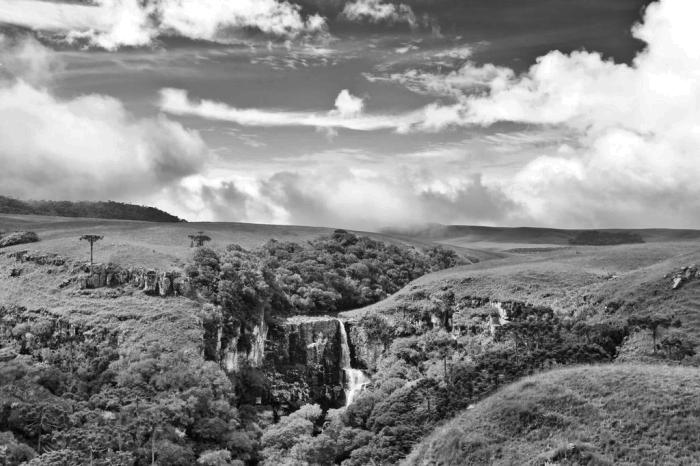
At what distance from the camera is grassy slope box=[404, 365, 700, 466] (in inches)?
1972

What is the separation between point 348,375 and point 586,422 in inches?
3226

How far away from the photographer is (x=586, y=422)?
54.6m

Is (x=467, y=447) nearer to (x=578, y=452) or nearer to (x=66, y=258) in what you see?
(x=578, y=452)

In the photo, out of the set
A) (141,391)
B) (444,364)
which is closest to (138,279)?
(141,391)

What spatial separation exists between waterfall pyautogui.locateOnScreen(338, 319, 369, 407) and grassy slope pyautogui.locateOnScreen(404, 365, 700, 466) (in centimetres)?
6484

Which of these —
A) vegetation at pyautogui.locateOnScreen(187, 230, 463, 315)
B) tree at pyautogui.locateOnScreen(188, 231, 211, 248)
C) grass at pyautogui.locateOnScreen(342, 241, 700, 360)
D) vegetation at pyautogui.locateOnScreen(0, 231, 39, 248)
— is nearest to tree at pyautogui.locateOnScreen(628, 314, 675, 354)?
grass at pyautogui.locateOnScreen(342, 241, 700, 360)

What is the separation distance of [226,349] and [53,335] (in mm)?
30027

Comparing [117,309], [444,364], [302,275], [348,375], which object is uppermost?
[302,275]

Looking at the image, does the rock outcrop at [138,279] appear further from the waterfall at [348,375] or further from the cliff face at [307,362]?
the waterfall at [348,375]

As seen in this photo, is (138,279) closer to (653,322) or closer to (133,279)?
(133,279)

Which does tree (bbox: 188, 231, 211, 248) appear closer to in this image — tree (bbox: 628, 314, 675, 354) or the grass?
the grass

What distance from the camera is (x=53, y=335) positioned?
113938 millimetres

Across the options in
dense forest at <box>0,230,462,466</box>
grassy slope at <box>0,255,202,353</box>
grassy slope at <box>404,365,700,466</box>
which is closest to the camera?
grassy slope at <box>404,365,700,466</box>

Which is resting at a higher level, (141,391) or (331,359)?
(141,391)
